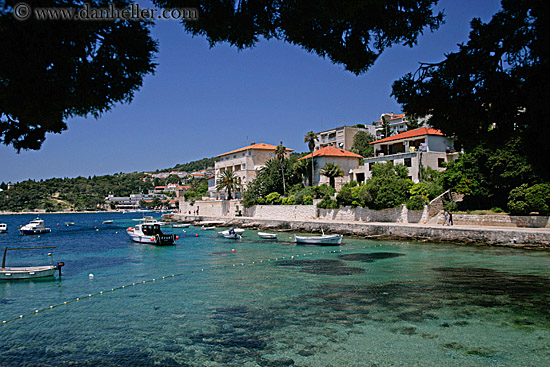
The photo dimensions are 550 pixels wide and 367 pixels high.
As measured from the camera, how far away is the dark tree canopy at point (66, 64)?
4711 mm

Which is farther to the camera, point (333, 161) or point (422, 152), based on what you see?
point (333, 161)

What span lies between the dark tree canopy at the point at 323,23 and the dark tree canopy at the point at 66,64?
5.59ft

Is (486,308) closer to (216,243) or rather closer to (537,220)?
(537,220)

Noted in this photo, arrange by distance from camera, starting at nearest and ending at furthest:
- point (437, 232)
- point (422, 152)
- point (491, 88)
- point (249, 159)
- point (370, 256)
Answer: point (491, 88) → point (370, 256) → point (437, 232) → point (422, 152) → point (249, 159)

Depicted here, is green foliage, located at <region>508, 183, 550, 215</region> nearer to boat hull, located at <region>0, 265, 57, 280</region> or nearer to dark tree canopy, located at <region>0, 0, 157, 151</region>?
dark tree canopy, located at <region>0, 0, 157, 151</region>

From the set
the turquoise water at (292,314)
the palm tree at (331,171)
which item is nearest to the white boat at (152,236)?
the turquoise water at (292,314)

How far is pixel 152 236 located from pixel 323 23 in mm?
32270

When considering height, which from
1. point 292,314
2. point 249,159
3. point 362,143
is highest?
point 362,143

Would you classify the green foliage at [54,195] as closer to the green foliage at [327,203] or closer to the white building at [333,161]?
the white building at [333,161]

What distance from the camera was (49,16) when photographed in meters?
4.63

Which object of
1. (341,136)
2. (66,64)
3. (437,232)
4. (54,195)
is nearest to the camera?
(66,64)

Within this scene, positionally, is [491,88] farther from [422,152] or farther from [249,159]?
[249,159]

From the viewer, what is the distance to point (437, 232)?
1230 inches

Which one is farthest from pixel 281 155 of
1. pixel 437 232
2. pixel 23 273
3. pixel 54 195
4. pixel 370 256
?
pixel 54 195
